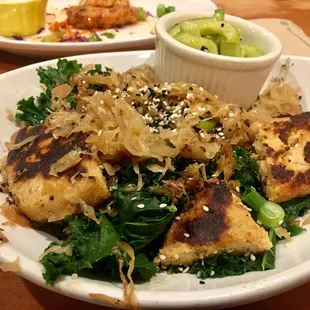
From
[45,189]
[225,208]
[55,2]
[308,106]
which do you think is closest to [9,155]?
[45,189]

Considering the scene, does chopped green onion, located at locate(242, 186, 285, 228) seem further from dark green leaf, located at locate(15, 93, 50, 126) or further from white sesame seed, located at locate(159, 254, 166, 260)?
dark green leaf, located at locate(15, 93, 50, 126)

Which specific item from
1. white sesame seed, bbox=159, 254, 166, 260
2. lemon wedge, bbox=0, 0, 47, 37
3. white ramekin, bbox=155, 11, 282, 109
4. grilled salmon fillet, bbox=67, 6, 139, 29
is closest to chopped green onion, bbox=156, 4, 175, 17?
grilled salmon fillet, bbox=67, 6, 139, 29

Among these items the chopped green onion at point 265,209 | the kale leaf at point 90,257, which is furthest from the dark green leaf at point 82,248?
the chopped green onion at point 265,209

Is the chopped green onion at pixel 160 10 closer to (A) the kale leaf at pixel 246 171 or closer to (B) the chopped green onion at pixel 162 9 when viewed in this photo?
(B) the chopped green onion at pixel 162 9

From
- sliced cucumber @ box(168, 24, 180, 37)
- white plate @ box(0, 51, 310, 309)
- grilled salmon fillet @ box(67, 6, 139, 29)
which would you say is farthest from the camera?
grilled salmon fillet @ box(67, 6, 139, 29)

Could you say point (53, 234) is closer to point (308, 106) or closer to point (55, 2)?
point (308, 106)
